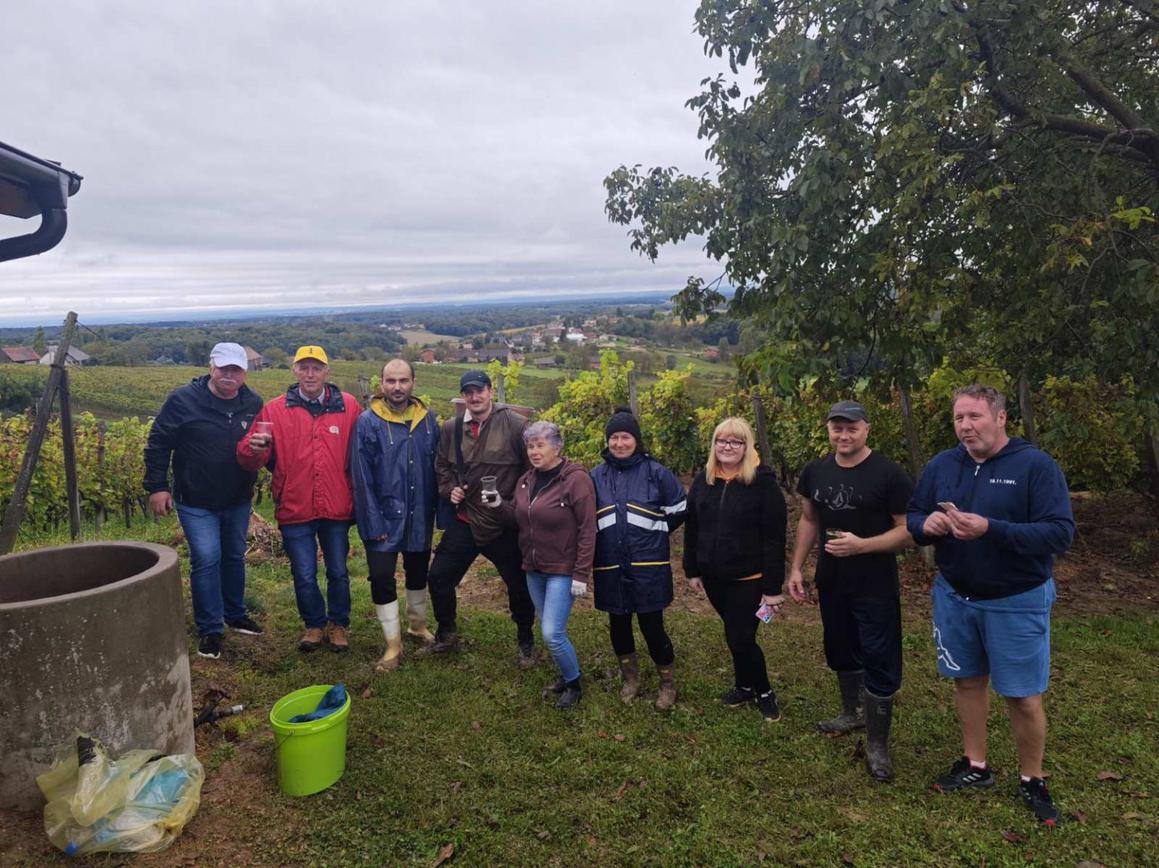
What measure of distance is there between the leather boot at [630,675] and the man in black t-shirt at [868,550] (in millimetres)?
1335

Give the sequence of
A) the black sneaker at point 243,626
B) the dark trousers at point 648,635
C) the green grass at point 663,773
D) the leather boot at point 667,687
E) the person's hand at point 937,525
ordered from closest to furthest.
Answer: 1. the person's hand at point 937,525
2. the green grass at point 663,773
3. the dark trousers at point 648,635
4. the leather boot at point 667,687
5. the black sneaker at point 243,626

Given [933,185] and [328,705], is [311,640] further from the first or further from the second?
[933,185]

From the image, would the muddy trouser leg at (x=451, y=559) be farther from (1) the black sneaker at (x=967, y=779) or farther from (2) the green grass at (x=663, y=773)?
(1) the black sneaker at (x=967, y=779)

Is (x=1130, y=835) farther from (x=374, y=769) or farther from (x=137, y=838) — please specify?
(x=137, y=838)

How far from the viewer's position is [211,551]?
4406mm

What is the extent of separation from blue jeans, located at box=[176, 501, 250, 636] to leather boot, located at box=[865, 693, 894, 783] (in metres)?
3.95

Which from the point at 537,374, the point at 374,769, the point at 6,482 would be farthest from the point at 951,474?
the point at 537,374

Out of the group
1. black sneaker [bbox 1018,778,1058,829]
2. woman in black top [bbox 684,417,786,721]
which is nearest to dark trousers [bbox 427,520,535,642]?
woman in black top [bbox 684,417,786,721]

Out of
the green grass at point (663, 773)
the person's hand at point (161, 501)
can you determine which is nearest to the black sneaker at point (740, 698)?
the green grass at point (663, 773)

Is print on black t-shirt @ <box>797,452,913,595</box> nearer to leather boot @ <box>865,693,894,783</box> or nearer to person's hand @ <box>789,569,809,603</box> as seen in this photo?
person's hand @ <box>789,569,809,603</box>

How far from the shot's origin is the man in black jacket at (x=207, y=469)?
4281mm

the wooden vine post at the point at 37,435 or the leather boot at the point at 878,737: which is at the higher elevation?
the wooden vine post at the point at 37,435

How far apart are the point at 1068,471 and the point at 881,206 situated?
17.7 feet

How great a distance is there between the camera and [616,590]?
3891mm
